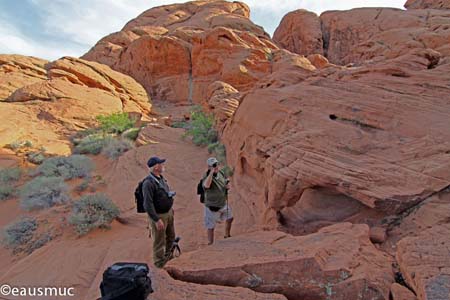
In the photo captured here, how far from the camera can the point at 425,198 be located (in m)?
4.11

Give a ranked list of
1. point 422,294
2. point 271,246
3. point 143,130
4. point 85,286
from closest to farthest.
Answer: point 422,294 < point 271,246 < point 85,286 < point 143,130

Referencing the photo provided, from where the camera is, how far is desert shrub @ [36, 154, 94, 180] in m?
9.46

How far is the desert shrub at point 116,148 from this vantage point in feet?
37.3

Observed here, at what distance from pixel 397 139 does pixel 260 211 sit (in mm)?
2678

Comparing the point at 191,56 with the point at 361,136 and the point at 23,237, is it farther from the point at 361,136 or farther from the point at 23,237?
the point at 361,136

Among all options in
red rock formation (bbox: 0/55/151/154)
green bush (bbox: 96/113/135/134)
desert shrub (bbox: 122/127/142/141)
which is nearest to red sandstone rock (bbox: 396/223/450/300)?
desert shrub (bbox: 122/127/142/141)

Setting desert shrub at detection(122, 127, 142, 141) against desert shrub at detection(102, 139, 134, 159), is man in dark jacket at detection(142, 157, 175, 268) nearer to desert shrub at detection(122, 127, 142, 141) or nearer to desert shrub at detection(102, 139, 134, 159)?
desert shrub at detection(102, 139, 134, 159)

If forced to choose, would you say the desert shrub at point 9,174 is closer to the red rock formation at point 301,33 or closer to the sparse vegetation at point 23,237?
the sparse vegetation at point 23,237

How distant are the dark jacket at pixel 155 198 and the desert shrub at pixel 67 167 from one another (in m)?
6.01

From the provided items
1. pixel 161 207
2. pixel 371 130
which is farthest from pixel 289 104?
pixel 161 207

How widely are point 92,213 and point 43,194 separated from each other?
220cm

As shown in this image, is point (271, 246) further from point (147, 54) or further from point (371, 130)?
point (147, 54)

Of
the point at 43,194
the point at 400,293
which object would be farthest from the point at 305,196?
the point at 43,194

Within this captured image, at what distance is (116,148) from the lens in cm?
1166
